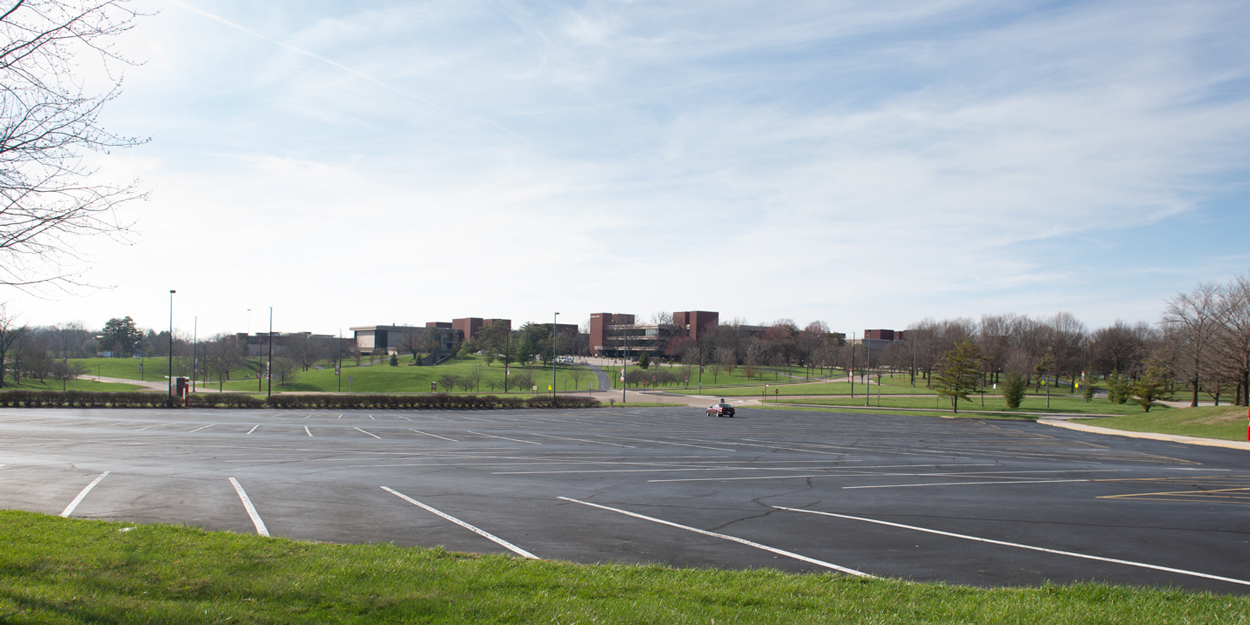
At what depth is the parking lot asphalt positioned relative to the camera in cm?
942

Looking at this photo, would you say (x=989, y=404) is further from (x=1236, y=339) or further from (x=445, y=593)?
(x=445, y=593)

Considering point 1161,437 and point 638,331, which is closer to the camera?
point 1161,437

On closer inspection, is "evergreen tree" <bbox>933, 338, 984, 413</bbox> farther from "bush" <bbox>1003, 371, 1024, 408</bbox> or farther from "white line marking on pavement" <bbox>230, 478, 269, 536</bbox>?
"white line marking on pavement" <bbox>230, 478, 269, 536</bbox>

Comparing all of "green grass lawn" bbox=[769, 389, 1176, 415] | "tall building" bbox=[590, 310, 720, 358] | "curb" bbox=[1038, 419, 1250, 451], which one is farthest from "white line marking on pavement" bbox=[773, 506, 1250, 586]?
"tall building" bbox=[590, 310, 720, 358]

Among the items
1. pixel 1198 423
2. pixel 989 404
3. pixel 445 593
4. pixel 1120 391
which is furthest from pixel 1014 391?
pixel 445 593

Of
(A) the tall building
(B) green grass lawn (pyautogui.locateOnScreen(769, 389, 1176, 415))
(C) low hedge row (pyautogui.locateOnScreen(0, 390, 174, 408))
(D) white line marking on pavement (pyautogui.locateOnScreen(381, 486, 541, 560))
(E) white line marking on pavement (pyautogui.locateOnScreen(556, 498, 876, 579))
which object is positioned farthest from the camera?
(A) the tall building

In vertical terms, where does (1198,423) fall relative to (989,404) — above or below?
above

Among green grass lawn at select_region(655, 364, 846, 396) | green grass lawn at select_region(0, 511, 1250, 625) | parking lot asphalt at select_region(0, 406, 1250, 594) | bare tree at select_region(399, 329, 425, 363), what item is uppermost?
bare tree at select_region(399, 329, 425, 363)

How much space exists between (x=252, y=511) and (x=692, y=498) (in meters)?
7.84

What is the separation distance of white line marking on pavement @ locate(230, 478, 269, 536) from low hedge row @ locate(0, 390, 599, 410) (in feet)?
107

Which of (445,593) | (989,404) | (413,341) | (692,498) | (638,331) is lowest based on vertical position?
(989,404)

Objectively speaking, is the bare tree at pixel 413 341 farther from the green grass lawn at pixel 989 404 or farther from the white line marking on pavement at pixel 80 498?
the white line marking on pavement at pixel 80 498

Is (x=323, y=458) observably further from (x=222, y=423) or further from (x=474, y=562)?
(x=222, y=423)

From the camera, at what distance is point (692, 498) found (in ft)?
44.5
